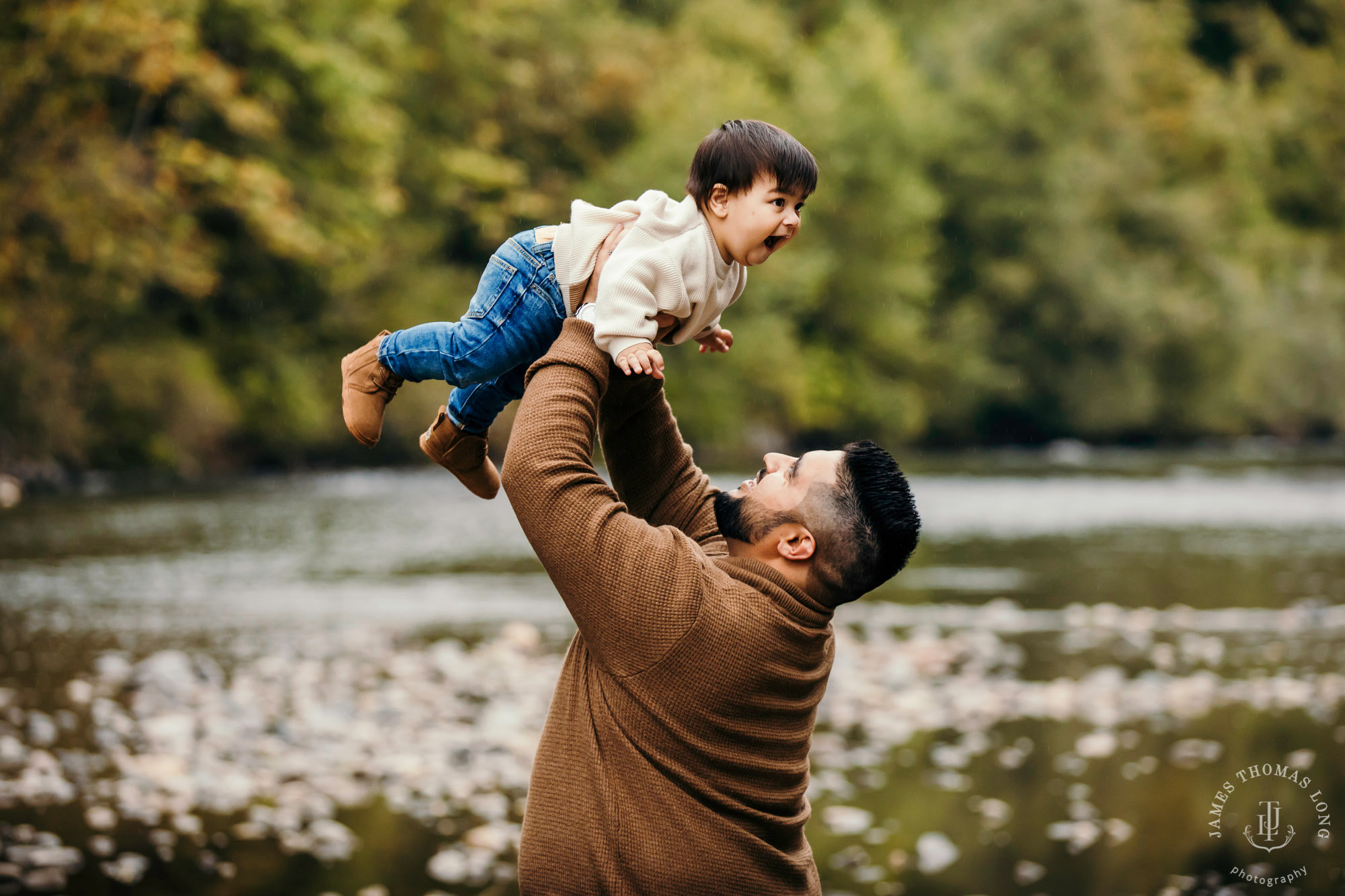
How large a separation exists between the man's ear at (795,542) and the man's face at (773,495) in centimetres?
1

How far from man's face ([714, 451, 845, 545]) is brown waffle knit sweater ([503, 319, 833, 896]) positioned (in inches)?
2.9

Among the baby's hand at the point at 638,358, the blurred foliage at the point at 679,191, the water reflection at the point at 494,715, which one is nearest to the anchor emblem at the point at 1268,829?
the water reflection at the point at 494,715

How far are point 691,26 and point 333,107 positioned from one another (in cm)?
1856

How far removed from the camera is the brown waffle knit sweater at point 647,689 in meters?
2.64

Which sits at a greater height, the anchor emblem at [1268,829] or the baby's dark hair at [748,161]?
the baby's dark hair at [748,161]

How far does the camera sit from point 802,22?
54.1 metres

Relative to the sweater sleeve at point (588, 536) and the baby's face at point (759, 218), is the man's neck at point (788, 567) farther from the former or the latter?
the baby's face at point (759, 218)

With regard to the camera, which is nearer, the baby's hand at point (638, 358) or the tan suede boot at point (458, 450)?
the baby's hand at point (638, 358)

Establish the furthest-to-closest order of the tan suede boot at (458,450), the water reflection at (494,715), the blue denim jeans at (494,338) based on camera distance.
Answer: the water reflection at (494,715) < the tan suede boot at (458,450) < the blue denim jeans at (494,338)

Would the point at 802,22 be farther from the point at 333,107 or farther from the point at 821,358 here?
the point at 333,107

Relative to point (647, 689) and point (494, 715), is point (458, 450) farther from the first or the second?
point (494, 715)

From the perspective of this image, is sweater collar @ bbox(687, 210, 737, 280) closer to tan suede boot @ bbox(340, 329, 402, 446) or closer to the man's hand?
the man's hand

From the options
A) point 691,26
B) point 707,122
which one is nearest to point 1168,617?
point 707,122

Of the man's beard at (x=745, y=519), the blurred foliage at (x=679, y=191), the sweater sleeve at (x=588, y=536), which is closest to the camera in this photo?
the sweater sleeve at (x=588, y=536)
